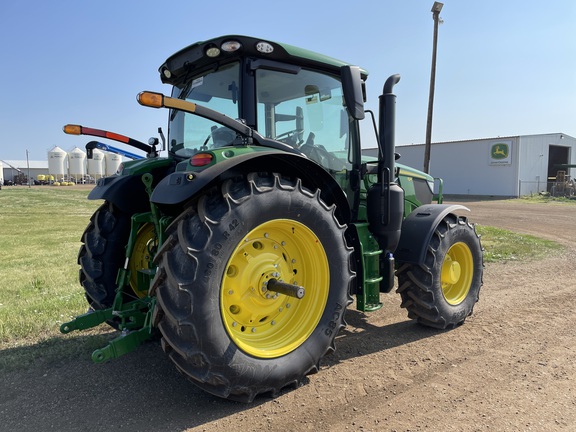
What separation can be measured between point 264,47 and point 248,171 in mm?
1015

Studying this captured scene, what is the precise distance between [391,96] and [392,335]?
7.61ft

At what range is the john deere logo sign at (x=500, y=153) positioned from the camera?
3127 centimetres

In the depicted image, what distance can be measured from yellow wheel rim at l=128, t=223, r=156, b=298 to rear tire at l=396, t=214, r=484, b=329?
2.46 metres

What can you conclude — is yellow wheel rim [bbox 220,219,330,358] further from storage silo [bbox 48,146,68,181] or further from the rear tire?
storage silo [bbox 48,146,68,181]

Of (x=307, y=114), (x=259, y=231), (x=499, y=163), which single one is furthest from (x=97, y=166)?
(x=259, y=231)

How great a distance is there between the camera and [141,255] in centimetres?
414

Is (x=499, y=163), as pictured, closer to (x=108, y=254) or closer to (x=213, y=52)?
(x=213, y=52)

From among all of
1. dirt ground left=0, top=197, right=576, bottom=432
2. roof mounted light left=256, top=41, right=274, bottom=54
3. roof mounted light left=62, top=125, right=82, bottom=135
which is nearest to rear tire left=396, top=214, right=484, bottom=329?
dirt ground left=0, top=197, right=576, bottom=432

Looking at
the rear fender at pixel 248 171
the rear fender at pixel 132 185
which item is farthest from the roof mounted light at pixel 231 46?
the rear fender at pixel 132 185

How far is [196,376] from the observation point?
8.80 ft

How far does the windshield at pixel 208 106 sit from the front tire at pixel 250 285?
0.80 meters

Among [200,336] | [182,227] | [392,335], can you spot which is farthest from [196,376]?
[392,335]

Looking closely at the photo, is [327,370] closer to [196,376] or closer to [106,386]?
[196,376]

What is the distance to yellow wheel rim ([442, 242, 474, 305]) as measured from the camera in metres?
4.70
